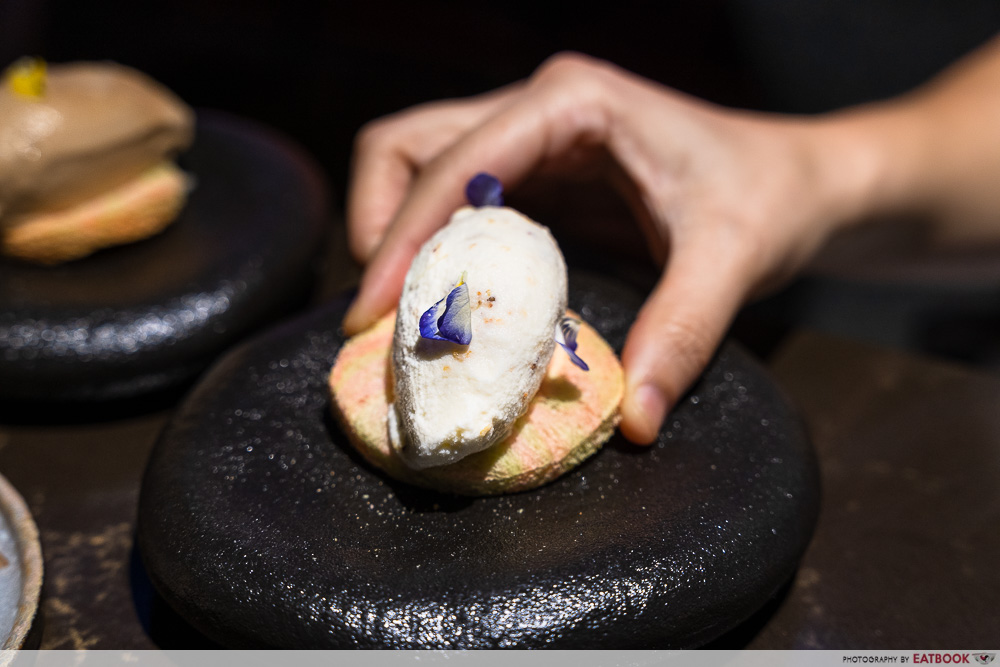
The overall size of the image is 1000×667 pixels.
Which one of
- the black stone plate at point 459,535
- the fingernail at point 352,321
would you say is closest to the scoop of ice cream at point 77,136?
the black stone plate at point 459,535

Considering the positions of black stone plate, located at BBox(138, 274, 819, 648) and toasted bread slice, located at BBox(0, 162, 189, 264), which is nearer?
black stone plate, located at BBox(138, 274, 819, 648)

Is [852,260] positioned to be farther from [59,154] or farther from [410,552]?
[59,154]

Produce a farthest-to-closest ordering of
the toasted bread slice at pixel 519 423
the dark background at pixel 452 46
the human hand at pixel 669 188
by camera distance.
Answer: the dark background at pixel 452 46, the human hand at pixel 669 188, the toasted bread slice at pixel 519 423

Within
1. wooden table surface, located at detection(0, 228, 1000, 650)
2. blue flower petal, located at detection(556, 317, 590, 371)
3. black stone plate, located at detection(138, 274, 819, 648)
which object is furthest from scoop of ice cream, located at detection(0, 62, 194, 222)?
blue flower petal, located at detection(556, 317, 590, 371)

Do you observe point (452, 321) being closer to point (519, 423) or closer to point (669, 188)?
point (519, 423)

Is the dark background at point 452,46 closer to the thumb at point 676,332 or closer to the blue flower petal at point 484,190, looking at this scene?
the blue flower petal at point 484,190

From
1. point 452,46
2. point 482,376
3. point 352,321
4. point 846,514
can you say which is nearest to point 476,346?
point 482,376

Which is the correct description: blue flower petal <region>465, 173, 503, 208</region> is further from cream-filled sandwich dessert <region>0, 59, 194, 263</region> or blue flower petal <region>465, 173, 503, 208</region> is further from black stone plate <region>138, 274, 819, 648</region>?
cream-filled sandwich dessert <region>0, 59, 194, 263</region>
